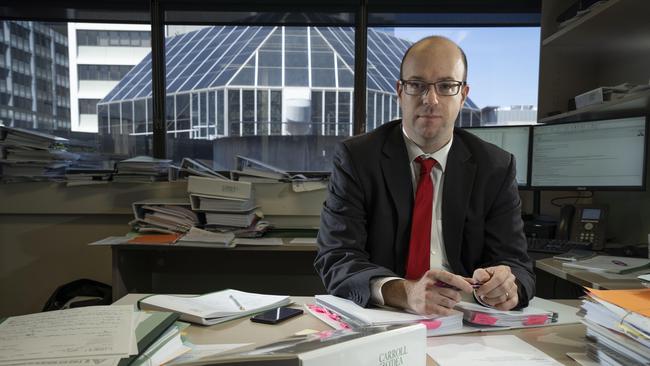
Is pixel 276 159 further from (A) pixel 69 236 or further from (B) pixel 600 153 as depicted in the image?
(B) pixel 600 153

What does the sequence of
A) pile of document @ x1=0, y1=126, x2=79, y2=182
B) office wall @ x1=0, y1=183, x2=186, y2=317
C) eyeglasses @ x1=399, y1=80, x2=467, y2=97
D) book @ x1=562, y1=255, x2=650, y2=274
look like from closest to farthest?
1. eyeglasses @ x1=399, y1=80, x2=467, y2=97
2. book @ x1=562, y1=255, x2=650, y2=274
3. pile of document @ x1=0, y1=126, x2=79, y2=182
4. office wall @ x1=0, y1=183, x2=186, y2=317

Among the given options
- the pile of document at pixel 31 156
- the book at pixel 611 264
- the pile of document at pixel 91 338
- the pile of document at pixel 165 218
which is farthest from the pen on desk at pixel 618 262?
the pile of document at pixel 31 156

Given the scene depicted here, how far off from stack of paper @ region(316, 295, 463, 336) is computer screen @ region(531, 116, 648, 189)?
1418mm

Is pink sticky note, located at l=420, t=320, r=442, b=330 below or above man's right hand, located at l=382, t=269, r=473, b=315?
below

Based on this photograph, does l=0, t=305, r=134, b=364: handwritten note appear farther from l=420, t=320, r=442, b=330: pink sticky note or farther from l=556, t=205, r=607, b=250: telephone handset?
l=556, t=205, r=607, b=250: telephone handset

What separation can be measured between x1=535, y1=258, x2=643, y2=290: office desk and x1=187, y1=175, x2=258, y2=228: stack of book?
1408 mm

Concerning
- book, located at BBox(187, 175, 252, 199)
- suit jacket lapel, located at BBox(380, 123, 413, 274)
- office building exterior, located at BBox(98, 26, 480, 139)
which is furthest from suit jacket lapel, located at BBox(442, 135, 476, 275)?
office building exterior, located at BBox(98, 26, 480, 139)

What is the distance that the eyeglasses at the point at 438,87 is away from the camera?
1.19 metres

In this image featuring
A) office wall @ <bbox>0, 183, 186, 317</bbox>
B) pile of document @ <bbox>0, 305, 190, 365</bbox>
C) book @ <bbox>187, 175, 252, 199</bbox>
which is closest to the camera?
pile of document @ <bbox>0, 305, 190, 365</bbox>

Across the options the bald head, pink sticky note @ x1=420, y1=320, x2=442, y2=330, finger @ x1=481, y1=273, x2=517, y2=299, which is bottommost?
pink sticky note @ x1=420, y1=320, x2=442, y2=330

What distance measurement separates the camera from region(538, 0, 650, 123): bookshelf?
171cm

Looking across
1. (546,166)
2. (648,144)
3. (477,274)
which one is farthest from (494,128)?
(477,274)

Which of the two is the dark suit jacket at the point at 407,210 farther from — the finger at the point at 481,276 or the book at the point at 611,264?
the book at the point at 611,264

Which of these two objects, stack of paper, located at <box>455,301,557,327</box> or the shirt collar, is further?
the shirt collar
